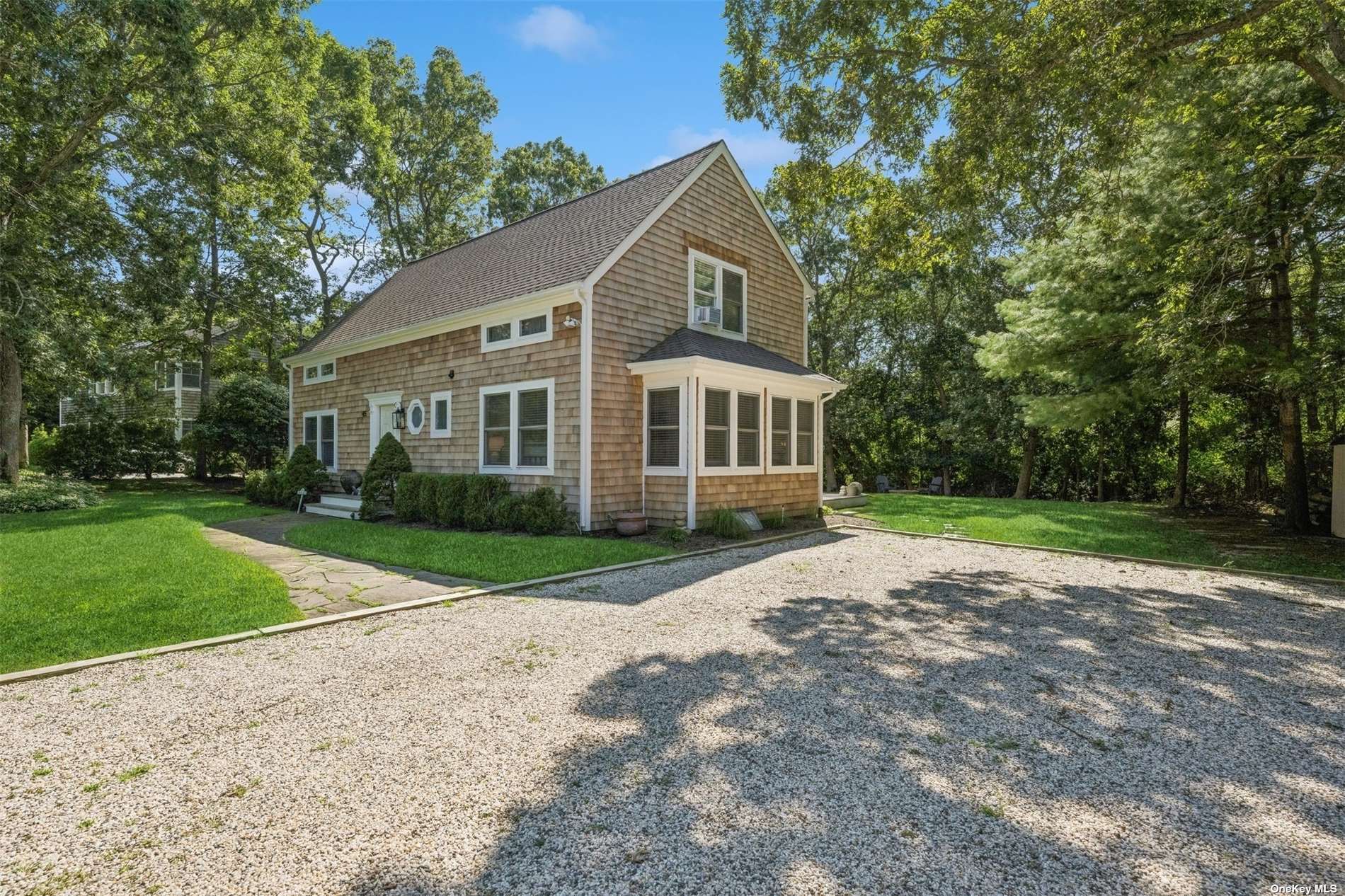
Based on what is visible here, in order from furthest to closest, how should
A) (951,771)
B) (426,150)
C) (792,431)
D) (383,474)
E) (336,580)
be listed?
(426,150)
(383,474)
(792,431)
(336,580)
(951,771)

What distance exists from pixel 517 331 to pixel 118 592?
6.56 metres

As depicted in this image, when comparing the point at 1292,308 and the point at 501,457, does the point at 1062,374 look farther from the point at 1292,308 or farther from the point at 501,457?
the point at 501,457

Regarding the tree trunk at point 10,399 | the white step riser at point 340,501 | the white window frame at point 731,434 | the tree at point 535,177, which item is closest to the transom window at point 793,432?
the white window frame at point 731,434

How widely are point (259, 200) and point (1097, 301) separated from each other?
2338cm

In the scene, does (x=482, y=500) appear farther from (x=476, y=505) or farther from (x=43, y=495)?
A: (x=43, y=495)

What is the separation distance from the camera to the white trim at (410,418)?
12.6m

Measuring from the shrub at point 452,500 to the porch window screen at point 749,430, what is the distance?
4.83 m

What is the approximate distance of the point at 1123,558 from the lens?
7785 mm

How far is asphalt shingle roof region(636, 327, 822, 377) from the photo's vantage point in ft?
33.0

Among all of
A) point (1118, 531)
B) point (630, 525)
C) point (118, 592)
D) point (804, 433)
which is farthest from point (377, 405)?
point (1118, 531)

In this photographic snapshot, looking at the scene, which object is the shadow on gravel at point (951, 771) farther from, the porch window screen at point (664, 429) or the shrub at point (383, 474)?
the shrub at point (383, 474)

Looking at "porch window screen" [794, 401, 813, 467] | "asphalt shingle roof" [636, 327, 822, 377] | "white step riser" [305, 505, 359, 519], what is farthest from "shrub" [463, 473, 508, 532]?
"porch window screen" [794, 401, 813, 467]

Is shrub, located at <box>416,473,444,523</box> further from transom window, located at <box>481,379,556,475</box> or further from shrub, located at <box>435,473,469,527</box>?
transom window, located at <box>481,379,556,475</box>

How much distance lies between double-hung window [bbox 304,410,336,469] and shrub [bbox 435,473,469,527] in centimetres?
634
